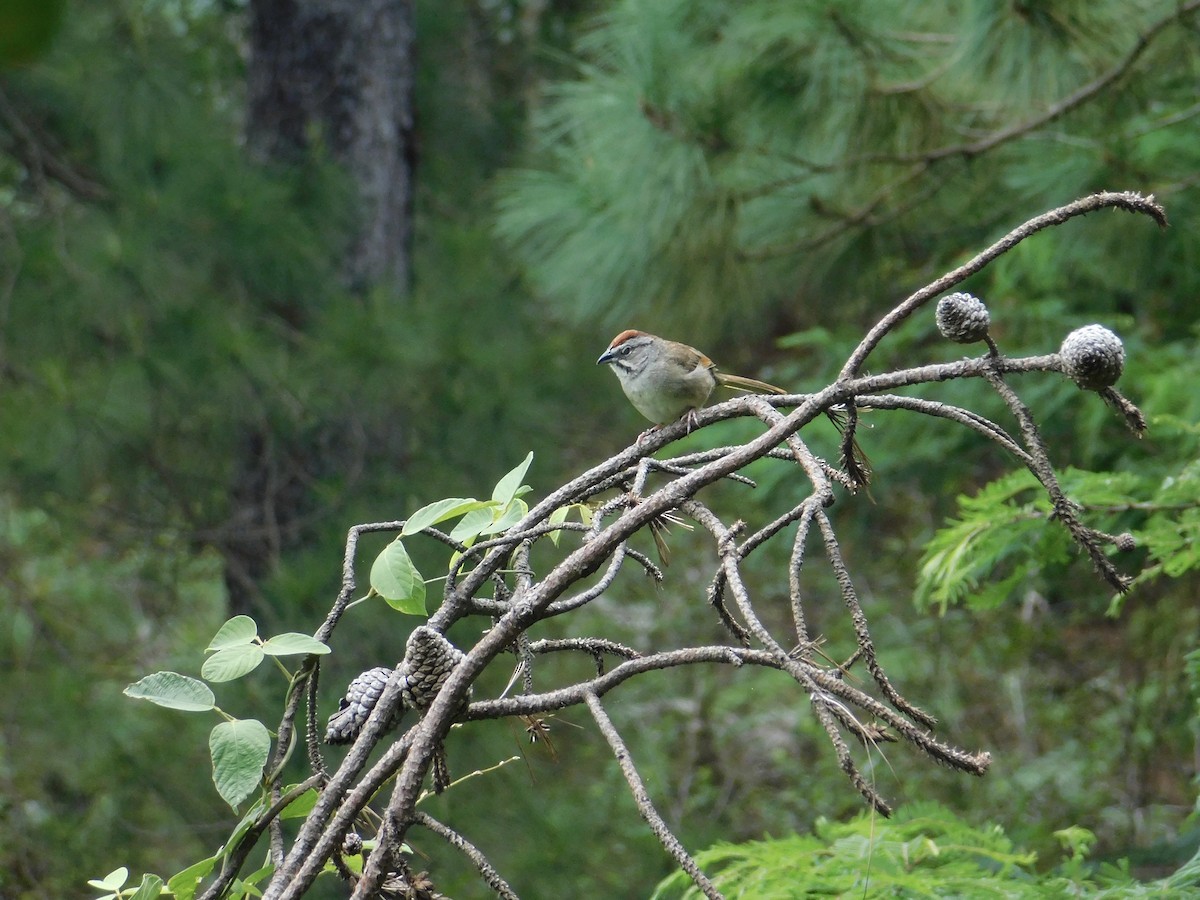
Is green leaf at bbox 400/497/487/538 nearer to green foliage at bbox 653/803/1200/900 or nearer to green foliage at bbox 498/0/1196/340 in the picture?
green foliage at bbox 653/803/1200/900

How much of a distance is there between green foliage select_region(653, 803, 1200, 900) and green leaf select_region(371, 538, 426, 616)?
535 millimetres

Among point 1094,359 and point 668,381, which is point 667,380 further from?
point 1094,359

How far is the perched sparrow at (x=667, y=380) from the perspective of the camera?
265 centimetres

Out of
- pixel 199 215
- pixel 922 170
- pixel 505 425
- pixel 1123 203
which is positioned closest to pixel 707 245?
pixel 922 170

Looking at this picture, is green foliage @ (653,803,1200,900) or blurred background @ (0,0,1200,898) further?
blurred background @ (0,0,1200,898)

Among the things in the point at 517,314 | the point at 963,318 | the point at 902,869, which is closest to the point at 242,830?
the point at 963,318

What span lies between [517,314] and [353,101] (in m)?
1.26

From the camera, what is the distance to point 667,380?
2641 millimetres

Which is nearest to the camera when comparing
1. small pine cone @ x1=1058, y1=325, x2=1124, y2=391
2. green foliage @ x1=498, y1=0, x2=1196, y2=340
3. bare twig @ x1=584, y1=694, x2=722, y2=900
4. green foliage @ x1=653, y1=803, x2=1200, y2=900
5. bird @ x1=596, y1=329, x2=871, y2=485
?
bare twig @ x1=584, y1=694, x2=722, y2=900

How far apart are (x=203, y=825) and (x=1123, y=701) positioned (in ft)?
14.1

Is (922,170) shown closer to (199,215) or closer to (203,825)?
(199,215)

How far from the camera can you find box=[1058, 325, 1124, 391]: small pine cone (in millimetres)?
772

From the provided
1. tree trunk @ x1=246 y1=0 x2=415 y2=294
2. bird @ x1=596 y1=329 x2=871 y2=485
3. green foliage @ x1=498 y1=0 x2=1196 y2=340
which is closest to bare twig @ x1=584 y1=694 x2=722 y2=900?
bird @ x1=596 y1=329 x2=871 y2=485

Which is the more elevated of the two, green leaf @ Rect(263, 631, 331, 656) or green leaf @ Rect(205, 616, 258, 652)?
green leaf @ Rect(263, 631, 331, 656)
